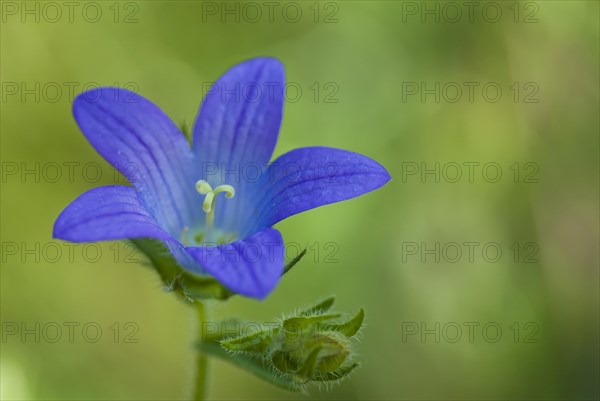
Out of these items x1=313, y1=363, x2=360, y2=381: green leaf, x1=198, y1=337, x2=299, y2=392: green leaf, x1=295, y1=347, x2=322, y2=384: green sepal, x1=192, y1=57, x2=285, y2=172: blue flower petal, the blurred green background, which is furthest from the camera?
the blurred green background

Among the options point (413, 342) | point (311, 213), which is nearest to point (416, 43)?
point (311, 213)

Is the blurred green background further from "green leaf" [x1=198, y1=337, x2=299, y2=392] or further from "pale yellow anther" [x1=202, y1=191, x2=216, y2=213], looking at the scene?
"green leaf" [x1=198, y1=337, x2=299, y2=392]

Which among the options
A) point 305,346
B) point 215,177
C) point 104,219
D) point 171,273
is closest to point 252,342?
point 305,346

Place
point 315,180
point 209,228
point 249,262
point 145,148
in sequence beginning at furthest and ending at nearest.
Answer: point 209,228, point 145,148, point 315,180, point 249,262

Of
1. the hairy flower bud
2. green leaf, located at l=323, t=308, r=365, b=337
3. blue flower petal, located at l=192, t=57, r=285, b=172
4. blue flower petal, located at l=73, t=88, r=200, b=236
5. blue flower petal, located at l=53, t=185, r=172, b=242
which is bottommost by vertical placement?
the hairy flower bud

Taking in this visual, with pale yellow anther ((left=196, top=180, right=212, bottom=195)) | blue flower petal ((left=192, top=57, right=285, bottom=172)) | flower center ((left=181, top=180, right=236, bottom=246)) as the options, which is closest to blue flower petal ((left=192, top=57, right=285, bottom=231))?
blue flower petal ((left=192, top=57, right=285, bottom=172))

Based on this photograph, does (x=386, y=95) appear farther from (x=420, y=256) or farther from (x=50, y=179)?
(x=50, y=179)

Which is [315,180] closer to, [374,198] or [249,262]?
[249,262]
